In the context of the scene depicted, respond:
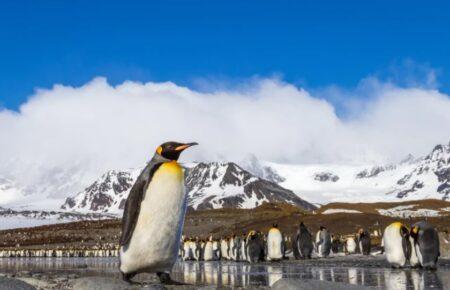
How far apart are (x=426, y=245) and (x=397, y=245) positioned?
138 cm

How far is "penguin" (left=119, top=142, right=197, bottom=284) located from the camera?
7664 mm

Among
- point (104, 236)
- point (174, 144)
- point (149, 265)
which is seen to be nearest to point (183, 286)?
point (149, 265)

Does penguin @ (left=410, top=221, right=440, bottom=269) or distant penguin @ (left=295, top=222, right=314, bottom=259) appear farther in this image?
distant penguin @ (left=295, top=222, right=314, bottom=259)

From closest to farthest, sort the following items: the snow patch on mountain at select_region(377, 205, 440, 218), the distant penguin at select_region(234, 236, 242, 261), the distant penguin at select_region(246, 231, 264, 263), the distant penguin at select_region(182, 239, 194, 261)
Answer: the distant penguin at select_region(246, 231, 264, 263)
the distant penguin at select_region(234, 236, 242, 261)
the distant penguin at select_region(182, 239, 194, 261)
the snow patch on mountain at select_region(377, 205, 440, 218)

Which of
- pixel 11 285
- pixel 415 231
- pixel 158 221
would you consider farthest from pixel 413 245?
pixel 11 285

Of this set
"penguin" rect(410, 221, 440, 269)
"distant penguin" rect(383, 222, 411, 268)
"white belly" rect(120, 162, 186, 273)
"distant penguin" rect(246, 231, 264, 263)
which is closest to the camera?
"white belly" rect(120, 162, 186, 273)

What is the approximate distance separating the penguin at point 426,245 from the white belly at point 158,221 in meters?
8.08

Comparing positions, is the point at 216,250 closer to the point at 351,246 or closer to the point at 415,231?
the point at 351,246

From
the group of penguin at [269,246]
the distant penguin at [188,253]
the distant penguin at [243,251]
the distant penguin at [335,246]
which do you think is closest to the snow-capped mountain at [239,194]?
the distant penguin at [335,246]

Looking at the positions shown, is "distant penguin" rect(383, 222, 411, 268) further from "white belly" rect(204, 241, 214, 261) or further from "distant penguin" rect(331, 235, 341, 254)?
"distant penguin" rect(331, 235, 341, 254)

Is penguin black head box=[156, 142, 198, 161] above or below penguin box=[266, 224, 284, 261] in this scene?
above

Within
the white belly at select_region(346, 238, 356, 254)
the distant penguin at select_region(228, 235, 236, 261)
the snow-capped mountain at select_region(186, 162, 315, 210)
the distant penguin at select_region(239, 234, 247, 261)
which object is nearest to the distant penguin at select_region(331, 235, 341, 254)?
the white belly at select_region(346, 238, 356, 254)

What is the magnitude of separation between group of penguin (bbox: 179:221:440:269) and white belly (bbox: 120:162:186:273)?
814cm

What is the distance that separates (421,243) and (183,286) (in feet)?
26.7
